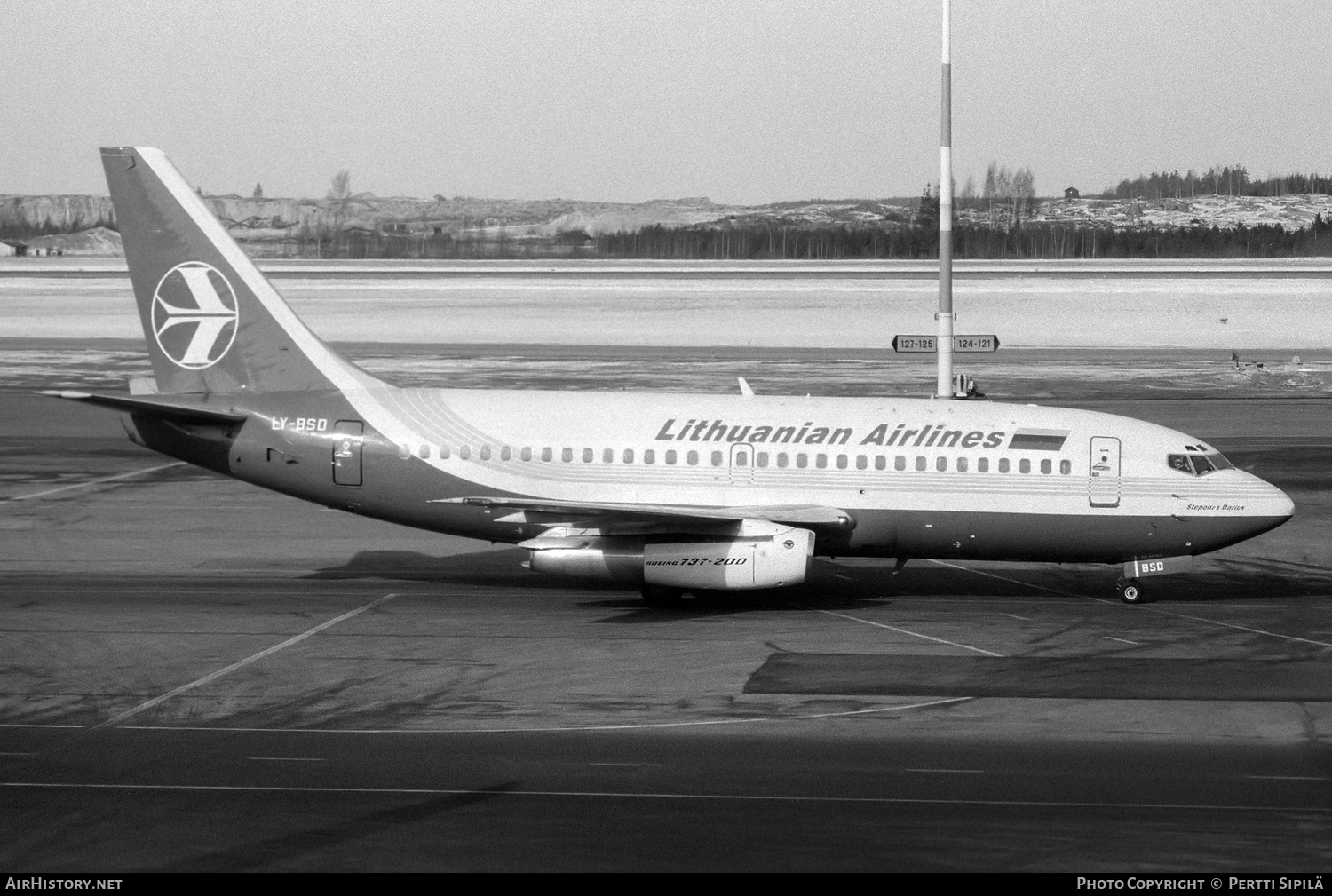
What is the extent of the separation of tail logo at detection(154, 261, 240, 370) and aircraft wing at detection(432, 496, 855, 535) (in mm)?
6481

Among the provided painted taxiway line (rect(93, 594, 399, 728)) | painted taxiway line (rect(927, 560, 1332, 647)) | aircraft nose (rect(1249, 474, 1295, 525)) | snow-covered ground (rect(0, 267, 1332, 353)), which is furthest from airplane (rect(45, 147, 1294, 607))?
snow-covered ground (rect(0, 267, 1332, 353))

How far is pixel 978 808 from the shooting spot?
17.1 metres

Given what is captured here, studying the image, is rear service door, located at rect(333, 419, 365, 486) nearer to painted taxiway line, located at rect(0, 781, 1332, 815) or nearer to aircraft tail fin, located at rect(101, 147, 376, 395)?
aircraft tail fin, located at rect(101, 147, 376, 395)

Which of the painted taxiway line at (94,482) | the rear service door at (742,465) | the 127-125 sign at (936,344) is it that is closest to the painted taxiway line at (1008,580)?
the rear service door at (742,465)

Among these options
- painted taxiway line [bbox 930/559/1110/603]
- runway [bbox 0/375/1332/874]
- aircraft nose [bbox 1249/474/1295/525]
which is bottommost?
painted taxiway line [bbox 930/559/1110/603]

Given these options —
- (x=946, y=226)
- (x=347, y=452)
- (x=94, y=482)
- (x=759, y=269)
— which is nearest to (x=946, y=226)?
(x=946, y=226)

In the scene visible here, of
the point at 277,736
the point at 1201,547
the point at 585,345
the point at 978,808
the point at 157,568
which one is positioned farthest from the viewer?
the point at 585,345

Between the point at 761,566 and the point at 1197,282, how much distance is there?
3554 inches

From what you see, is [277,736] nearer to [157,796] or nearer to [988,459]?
[157,796]

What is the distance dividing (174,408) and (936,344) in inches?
830

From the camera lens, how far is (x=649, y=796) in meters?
17.7

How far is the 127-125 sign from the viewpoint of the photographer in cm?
4103

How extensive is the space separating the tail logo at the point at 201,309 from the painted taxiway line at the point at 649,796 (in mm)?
14920

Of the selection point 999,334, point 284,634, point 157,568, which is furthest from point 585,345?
point 284,634
